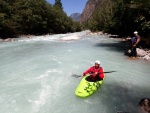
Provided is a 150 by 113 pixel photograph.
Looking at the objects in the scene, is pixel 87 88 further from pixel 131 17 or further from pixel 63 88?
pixel 131 17

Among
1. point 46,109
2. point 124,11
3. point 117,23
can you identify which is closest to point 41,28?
point 117,23

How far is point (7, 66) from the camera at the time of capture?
46.5ft

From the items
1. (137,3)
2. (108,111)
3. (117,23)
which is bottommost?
(108,111)

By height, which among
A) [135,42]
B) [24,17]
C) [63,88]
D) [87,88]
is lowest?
[63,88]

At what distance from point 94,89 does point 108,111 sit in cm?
163

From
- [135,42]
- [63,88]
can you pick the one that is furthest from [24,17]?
[63,88]

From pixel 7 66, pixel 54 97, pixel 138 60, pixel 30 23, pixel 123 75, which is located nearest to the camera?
pixel 54 97

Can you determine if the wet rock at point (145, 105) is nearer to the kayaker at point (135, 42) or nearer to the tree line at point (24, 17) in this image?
the kayaker at point (135, 42)

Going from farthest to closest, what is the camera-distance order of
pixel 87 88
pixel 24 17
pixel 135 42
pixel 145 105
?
pixel 24 17 < pixel 135 42 < pixel 87 88 < pixel 145 105

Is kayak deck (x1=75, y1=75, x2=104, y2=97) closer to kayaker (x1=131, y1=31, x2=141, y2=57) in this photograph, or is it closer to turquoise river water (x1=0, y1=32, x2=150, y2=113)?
turquoise river water (x1=0, y1=32, x2=150, y2=113)

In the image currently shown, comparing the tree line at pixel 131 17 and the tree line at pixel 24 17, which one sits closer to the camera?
the tree line at pixel 131 17

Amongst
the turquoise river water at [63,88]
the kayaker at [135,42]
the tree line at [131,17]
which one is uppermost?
the tree line at [131,17]

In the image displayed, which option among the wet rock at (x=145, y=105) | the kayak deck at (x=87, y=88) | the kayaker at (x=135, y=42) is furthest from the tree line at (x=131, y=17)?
the wet rock at (x=145, y=105)

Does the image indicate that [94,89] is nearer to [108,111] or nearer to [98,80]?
[98,80]
